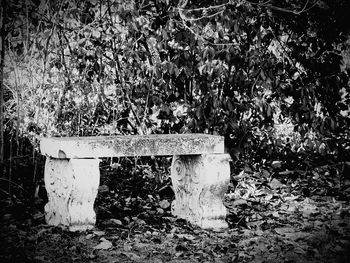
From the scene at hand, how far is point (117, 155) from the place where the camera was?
165 inches

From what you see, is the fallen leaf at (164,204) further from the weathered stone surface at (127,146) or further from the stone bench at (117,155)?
the weathered stone surface at (127,146)

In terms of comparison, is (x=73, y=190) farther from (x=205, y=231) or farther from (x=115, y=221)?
(x=205, y=231)

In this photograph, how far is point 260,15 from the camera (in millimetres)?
6070

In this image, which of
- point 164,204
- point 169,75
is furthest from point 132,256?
point 169,75

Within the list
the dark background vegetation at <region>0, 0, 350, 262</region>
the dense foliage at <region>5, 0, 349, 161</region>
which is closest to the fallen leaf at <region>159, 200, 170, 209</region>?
the dark background vegetation at <region>0, 0, 350, 262</region>

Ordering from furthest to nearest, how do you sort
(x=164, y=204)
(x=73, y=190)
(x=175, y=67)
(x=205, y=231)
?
(x=175, y=67) → (x=164, y=204) → (x=205, y=231) → (x=73, y=190)

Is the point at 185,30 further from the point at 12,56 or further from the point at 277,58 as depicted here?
the point at 12,56

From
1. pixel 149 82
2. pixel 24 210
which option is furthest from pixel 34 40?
pixel 24 210

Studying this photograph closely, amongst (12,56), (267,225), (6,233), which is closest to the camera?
(6,233)

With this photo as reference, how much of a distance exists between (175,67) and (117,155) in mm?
1676

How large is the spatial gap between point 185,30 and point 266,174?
2.05m

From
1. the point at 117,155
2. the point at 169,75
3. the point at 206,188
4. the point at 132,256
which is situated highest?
the point at 169,75

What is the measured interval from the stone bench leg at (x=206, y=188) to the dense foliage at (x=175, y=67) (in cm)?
130

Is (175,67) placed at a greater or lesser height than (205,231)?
greater
